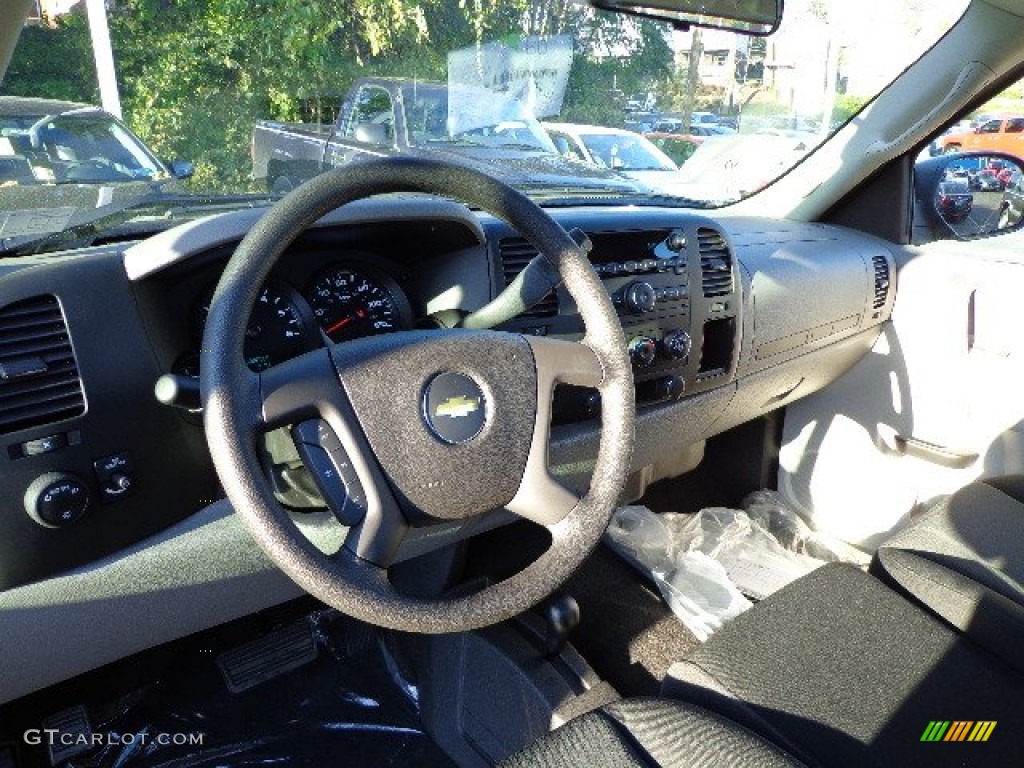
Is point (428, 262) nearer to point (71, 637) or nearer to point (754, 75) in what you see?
point (71, 637)

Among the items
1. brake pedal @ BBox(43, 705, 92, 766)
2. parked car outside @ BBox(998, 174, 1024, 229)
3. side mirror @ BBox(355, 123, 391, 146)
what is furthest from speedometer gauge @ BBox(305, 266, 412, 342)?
parked car outside @ BBox(998, 174, 1024, 229)

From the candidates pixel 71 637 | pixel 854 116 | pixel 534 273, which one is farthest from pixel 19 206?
pixel 854 116

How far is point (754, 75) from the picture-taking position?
8.77ft

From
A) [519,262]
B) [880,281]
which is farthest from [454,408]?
[880,281]

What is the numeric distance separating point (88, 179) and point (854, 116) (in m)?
2.28

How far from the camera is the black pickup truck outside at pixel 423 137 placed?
6.17ft

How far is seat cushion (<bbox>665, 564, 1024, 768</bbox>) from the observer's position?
1.47m

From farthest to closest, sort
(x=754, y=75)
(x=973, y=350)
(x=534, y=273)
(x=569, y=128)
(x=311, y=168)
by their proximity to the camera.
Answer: (x=973, y=350) < (x=754, y=75) < (x=569, y=128) < (x=311, y=168) < (x=534, y=273)

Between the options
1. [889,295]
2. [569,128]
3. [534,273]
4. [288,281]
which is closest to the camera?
[534,273]

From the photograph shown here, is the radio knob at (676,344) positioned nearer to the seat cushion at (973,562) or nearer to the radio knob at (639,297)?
the radio knob at (639,297)

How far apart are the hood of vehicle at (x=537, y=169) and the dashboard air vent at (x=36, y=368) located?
35.6 inches

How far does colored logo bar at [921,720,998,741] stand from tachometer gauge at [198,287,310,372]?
126 centimetres

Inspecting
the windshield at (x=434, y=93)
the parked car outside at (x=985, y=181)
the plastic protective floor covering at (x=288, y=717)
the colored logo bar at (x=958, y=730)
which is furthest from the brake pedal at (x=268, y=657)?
the parked car outside at (x=985, y=181)

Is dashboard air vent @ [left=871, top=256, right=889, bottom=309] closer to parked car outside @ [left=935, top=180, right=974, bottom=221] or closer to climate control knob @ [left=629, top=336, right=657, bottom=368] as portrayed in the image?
parked car outside @ [left=935, top=180, right=974, bottom=221]
